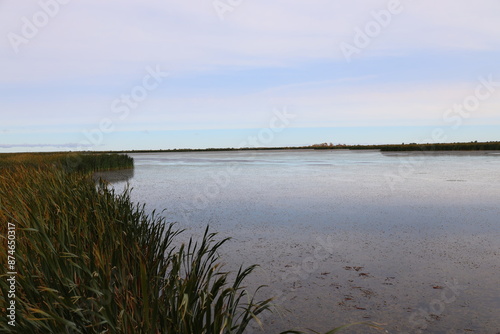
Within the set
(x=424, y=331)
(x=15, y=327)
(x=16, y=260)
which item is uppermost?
(x=16, y=260)

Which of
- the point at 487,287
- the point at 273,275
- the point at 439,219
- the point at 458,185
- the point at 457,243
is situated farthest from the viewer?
the point at 458,185

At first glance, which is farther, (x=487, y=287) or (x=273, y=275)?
(x=273, y=275)

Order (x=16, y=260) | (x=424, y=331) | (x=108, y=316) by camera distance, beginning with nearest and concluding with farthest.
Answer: (x=108, y=316), (x=16, y=260), (x=424, y=331)

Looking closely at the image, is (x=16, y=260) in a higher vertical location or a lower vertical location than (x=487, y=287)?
higher

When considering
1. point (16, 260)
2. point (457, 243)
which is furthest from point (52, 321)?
point (457, 243)

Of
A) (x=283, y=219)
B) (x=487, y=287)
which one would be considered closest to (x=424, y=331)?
(x=487, y=287)

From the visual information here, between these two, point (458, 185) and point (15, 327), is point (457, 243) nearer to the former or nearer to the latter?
point (15, 327)

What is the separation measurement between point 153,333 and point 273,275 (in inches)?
114

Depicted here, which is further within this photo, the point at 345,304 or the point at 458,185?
the point at 458,185

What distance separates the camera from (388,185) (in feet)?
48.3

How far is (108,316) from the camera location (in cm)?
239

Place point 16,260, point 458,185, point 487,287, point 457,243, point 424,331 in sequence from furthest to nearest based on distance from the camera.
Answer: point 458,185 → point 457,243 → point 487,287 → point 424,331 → point 16,260

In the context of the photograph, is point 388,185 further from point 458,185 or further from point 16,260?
point 16,260

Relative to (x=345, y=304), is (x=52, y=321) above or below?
above
